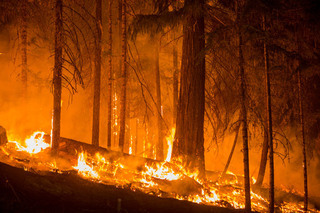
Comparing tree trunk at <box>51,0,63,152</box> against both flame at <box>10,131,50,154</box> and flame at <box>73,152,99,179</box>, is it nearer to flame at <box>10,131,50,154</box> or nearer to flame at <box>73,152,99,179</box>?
flame at <box>10,131,50,154</box>

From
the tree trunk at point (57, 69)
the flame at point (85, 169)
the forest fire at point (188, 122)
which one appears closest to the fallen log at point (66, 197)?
the forest fire at point (188, 122)

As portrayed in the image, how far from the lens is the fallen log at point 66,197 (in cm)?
482

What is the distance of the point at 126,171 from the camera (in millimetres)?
7652

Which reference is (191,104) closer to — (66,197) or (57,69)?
(57,69)

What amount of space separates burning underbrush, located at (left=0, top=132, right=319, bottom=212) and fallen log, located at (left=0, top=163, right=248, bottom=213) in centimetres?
57

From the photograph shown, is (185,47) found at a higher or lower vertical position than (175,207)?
higher

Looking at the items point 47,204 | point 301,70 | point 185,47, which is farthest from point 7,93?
point 301,70

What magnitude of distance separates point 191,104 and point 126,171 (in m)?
3.15

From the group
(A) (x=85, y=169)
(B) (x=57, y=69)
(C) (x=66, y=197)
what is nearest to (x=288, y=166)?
Result: (A) (x=85, y=169)

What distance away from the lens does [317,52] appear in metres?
10.1

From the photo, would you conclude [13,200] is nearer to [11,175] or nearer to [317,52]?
[11,175]

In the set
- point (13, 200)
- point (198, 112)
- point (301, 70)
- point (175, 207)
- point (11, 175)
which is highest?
point (301, 70)

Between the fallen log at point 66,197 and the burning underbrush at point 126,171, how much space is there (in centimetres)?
57

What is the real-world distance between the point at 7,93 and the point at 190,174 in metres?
15.4
